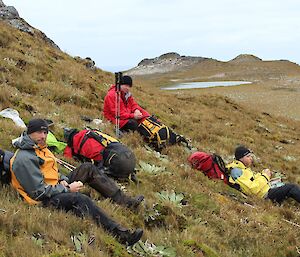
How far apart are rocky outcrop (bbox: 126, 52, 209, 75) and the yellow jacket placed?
128 metres

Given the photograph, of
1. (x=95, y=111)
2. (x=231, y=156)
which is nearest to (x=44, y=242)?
(x=95, y=111)

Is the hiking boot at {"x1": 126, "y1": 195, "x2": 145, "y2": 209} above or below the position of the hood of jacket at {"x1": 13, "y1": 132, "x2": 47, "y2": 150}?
below

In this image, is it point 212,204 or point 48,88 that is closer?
point 212,204

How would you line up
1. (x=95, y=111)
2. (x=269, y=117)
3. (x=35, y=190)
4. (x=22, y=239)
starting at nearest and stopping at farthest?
(x=22, y=239)
(x=35, y=190)
(x=95, y=111)
(x=269, y=117)

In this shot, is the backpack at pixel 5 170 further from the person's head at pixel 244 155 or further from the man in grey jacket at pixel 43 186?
the person's head at pixel 244 155

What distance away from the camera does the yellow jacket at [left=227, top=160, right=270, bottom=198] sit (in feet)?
33.6

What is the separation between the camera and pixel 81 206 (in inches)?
233

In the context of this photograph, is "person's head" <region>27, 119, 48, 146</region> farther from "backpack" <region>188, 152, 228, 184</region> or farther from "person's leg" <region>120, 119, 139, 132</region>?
"person's leg" <region>120, 119, 139, 132</region>

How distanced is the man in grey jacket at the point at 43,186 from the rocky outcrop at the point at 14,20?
21789 mm

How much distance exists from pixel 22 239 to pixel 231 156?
458 inches

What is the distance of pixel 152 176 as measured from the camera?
29.5 feet

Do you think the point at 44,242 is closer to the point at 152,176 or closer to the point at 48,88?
the point at 152,176

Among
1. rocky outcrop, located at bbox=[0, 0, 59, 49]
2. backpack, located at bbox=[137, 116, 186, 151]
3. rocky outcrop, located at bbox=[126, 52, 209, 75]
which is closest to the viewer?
backpack, located at bbox=[137, 116, 186, 151]

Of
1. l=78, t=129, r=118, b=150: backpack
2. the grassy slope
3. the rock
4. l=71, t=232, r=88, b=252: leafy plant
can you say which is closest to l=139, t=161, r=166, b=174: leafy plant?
the grassy slope
